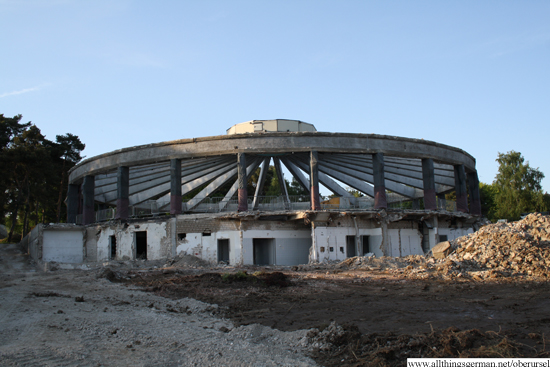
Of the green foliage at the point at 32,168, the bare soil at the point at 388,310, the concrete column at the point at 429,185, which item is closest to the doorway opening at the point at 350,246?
the concrete column at the point at 429,185

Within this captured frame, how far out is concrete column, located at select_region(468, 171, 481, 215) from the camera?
34.5 meters

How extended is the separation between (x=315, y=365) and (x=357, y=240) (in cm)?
2122

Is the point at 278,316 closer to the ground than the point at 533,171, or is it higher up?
closer to the ground

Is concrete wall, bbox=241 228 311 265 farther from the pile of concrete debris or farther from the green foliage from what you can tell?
the green foliage

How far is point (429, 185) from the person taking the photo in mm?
30531

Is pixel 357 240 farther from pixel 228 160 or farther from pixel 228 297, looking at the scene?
pixel 228 297

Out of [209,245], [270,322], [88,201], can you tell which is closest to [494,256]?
[270,322]

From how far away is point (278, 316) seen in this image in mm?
10594

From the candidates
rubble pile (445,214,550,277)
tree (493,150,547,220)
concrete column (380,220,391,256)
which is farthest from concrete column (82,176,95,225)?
tree (493,150,547,220)

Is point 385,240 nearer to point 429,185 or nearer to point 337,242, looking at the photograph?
point 337,242

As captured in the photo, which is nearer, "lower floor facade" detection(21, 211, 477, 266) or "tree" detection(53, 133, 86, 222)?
"lower floor facade" detection(21, 211, 477, 266)

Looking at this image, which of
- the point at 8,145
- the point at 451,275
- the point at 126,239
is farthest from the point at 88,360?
the point at 8,145

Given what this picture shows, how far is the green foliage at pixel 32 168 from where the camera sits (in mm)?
39562

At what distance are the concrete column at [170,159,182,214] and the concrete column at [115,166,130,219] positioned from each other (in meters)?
3.85
